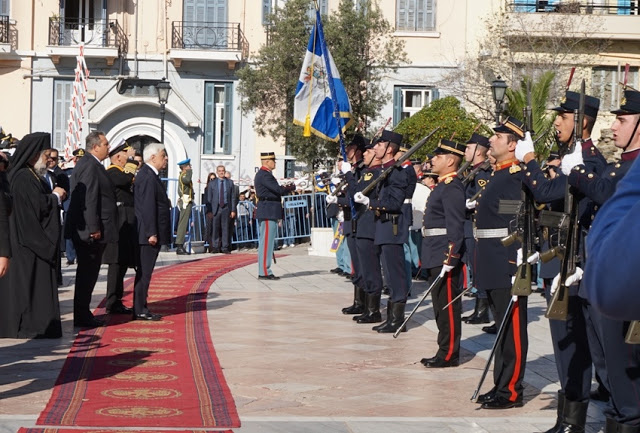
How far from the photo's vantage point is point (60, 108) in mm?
34406

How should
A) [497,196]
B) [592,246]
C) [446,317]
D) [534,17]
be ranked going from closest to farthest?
[592,246], [497,196], [446,317], [534,17]

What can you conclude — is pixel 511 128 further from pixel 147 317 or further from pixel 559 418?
pixel 147 317

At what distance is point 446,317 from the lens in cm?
942

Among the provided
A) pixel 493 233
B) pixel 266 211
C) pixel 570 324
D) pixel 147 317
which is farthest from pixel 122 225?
pixel 570 324

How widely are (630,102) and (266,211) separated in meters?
12.0

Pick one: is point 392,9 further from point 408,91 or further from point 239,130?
point 239,130

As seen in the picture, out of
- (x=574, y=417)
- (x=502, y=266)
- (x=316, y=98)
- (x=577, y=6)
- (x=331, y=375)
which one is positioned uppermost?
(x=577, y=6)

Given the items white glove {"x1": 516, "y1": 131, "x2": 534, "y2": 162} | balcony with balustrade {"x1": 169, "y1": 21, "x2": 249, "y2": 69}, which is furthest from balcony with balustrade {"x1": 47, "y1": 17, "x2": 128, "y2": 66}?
Answer: white glove {"x1": 516, "y1": 131, "x2": 534, "y2": 162}

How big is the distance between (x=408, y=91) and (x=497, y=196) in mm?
26895

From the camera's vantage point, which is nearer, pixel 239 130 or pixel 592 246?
pixel 592 246

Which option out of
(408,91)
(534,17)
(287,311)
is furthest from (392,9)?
(287,311)

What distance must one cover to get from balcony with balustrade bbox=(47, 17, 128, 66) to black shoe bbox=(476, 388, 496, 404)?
27456 millimetres

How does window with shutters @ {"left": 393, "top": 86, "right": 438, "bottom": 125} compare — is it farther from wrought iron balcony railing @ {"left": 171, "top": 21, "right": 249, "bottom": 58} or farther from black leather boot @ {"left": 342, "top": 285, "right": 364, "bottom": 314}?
black leather boot @ {"left": 342, "top": 285, "right": 364, "bottom": 314}

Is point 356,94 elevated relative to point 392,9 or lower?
lower
